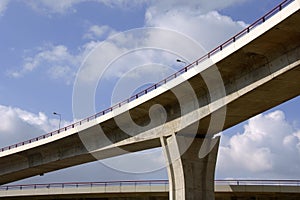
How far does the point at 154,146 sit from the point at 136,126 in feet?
8.76

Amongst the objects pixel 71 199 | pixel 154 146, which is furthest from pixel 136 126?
pixel 71 199

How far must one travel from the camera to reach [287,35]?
20.3 m

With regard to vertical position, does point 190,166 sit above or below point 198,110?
below

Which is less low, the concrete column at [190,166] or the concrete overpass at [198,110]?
the concrete overpass at [198,110]

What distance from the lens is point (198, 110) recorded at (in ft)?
93.5

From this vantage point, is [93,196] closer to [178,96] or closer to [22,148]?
[22,148]

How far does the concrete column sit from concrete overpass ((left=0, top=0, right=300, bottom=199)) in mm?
62

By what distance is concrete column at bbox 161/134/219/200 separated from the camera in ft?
99.0

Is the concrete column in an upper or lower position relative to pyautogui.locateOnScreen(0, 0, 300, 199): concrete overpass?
lower

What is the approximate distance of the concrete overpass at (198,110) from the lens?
21.4 metres

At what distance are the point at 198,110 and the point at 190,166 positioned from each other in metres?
4.65

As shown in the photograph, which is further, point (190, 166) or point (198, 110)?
point (190, 166)

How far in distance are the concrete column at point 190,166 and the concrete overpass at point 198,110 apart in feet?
0.20

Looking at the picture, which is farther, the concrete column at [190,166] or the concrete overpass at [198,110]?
the concrete column at [190,166]
